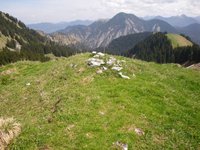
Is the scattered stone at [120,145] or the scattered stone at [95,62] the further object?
the scattered stone at [95,62]

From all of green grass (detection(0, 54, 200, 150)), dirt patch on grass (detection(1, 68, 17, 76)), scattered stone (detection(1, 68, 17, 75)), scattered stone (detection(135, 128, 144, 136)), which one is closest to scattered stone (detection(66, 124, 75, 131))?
green grass (detection(0, 54, 200, 150))

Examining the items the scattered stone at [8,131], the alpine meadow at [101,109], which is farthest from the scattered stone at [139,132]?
the scattered stone at [8,131]

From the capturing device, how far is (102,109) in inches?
879

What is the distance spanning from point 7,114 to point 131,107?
38.4ft

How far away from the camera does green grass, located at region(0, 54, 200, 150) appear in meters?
18.9

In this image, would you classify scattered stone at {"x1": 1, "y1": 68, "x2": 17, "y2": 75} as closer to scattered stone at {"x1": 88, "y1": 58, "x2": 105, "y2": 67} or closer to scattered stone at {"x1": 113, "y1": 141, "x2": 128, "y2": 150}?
scattered stone at {"x1": 88, "y1": 58, "x2": 105, "y2": 67}

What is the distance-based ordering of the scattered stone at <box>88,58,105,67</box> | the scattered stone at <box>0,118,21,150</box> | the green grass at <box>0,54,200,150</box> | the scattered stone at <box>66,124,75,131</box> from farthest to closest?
the scattered stone at <box>88,58,105,67</box> → the scattered stone at <box>66,124,75,131</box> → the green grass at <box>0,54,200,150</box> → the scattered stone at <box>0,118,21,150</box>

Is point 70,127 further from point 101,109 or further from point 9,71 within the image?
point 9,71

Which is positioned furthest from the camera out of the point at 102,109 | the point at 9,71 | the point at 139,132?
the point at 9,71

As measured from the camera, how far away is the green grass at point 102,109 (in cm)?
1894

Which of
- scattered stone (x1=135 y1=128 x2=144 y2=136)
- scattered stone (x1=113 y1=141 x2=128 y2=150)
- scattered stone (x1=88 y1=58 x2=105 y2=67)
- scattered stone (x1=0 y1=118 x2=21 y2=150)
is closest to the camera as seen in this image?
scattered stone (x1=113 y1=141 x2=128 y2=150)

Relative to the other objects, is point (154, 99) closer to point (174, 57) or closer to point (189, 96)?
point (189, 96)

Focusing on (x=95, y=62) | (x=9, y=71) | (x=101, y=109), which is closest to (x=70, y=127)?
(x=101, y=109)

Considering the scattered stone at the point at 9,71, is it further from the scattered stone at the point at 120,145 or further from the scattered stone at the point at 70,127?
the scattered stone at the point at 120,145
